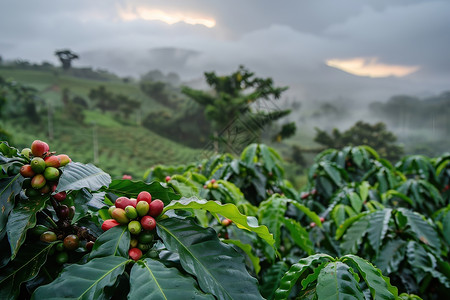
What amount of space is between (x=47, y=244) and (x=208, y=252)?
200 mm

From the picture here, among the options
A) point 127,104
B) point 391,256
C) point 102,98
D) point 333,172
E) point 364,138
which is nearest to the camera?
point 391,256

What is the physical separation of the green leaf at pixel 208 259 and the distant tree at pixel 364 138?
13838 millimetres

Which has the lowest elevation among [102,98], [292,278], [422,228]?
[102,98]

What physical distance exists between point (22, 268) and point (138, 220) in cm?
14

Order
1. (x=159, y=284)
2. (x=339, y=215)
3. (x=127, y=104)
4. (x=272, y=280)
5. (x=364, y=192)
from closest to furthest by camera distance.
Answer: (x=159, y=284) → (x=272, y=280) → (x=339, y=215) → (x=364, y=192) → (x=127, y=104)

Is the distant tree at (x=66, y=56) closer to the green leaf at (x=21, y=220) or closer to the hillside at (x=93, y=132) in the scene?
the hillside at (x=93, y=132)

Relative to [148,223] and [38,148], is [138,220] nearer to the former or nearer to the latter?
[148,223]

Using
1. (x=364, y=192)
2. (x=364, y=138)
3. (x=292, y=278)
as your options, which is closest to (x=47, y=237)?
(x=292, y=278)

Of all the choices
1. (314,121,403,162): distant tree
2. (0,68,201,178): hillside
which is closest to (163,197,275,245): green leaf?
(0,68,201,178): hillside

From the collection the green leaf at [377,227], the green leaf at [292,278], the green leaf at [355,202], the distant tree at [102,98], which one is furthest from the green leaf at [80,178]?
the distant tree at [102,98]

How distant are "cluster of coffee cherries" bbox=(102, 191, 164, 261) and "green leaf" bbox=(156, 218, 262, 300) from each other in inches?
0.6

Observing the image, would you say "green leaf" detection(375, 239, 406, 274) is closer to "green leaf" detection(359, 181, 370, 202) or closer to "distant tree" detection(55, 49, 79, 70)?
"green leaf" detection(359, 181, 370, 202)

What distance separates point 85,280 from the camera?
1.06 feet

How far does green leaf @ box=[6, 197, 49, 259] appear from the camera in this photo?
1.12 ft
